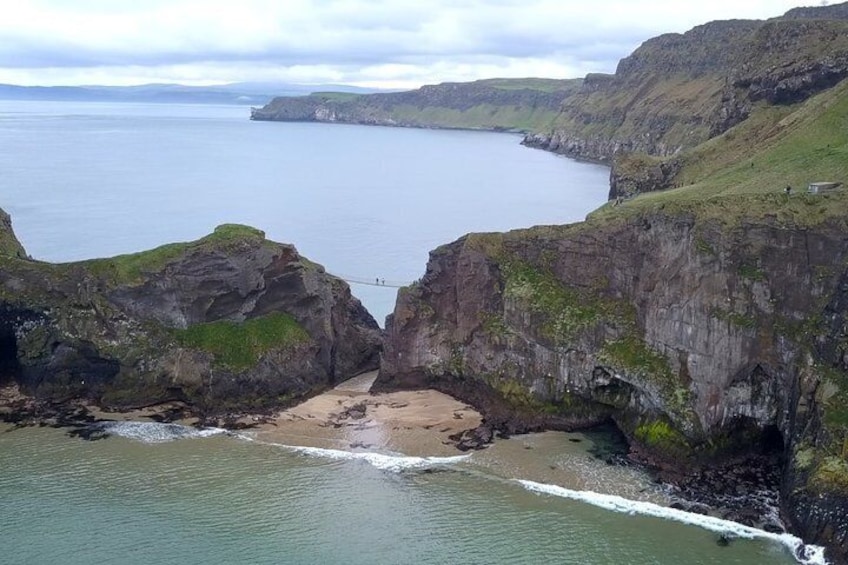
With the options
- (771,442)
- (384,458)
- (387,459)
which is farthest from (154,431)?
(771,442)

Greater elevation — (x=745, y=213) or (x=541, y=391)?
(x=745, y=213)

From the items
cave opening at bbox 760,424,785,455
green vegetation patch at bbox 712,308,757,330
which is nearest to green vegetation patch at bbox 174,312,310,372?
green vegetation patch at bbox 712,308,757,330

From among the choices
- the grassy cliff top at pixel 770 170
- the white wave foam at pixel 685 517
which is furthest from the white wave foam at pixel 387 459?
the grassy cliff top at pixel 770 170

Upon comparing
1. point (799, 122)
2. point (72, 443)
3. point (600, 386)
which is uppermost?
point (799, 122)

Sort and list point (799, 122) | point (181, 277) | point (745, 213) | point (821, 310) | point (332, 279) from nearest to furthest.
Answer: point (821, 310), point (745, 213), point (181, 277), point (332, 279), point (799, 122)

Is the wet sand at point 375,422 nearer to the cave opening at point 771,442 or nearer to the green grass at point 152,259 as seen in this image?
the green grass at point 152,259

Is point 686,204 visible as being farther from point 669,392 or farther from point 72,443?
point 72,443

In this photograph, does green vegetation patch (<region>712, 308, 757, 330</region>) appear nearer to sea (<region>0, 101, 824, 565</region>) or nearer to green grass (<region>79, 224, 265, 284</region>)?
sea (<region>0, 101, 824, 565</region>)

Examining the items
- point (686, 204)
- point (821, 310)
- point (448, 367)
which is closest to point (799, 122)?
point (686, 204)
